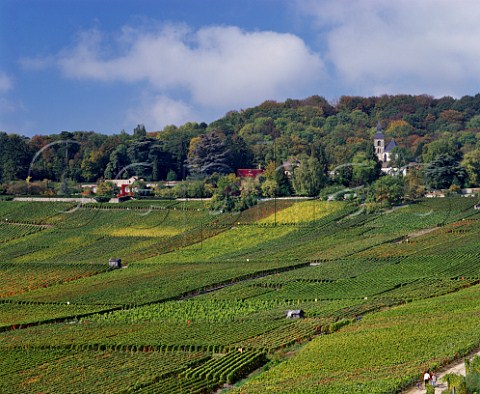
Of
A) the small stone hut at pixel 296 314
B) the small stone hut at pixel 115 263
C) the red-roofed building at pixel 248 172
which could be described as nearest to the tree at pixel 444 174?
the red-roofed building at pixel 248 172

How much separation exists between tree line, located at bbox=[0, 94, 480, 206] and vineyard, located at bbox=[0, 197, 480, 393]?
26.9 feet

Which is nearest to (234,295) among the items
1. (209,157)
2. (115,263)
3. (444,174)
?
(115,263)

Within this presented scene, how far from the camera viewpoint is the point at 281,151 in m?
130

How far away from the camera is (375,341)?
45906 millimetres

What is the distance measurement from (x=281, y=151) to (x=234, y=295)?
67.3 meters

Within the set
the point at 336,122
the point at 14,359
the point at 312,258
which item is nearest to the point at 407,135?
the point at 336,122

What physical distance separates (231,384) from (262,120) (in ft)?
453

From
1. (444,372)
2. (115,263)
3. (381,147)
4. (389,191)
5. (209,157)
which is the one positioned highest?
(381,147)

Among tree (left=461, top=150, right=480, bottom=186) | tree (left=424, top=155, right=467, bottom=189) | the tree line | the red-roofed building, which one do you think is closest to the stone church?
the tree line

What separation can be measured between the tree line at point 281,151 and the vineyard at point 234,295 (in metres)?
8.19

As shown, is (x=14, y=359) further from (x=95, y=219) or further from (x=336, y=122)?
(x=336, y=122)

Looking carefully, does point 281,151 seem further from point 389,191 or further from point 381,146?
point 389,191

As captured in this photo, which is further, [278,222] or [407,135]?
[407,135]

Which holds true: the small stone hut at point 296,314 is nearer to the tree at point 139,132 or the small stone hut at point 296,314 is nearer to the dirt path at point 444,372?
the dirt path at point 444,372
